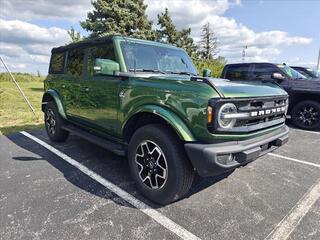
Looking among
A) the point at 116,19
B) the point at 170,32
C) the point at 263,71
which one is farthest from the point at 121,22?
the point at 263,71

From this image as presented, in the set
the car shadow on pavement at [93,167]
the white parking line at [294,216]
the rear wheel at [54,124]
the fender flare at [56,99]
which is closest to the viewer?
the white parking line at [294,216]

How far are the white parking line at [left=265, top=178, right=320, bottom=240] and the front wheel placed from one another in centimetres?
97

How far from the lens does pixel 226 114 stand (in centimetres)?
261

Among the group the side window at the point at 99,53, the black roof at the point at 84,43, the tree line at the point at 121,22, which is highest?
the tree line at the point at 121,22

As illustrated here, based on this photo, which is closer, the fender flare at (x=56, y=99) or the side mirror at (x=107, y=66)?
the side mirror at (x=107, y=66)

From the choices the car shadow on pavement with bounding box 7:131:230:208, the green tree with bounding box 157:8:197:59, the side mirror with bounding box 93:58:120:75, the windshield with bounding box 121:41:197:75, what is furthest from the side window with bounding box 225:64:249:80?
the green tree with bounding box 157:8:197:59

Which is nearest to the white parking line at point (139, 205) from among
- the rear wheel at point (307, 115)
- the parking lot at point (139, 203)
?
the parking lot at point (139, 203)

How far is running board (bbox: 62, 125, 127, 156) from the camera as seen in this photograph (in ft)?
11.8

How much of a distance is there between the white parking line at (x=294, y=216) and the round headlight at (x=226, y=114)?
3.67 feet

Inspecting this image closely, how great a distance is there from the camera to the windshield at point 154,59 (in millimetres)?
3693

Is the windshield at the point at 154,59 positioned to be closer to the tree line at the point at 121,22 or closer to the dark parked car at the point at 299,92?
the dark parked car at the point at 299,92

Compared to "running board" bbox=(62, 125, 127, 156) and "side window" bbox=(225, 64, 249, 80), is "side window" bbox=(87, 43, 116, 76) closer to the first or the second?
"running board" bbox=(62, 125, 127, 156)

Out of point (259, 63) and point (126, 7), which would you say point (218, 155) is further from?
point (126, 7)

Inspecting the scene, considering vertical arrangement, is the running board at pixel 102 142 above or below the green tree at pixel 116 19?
below
